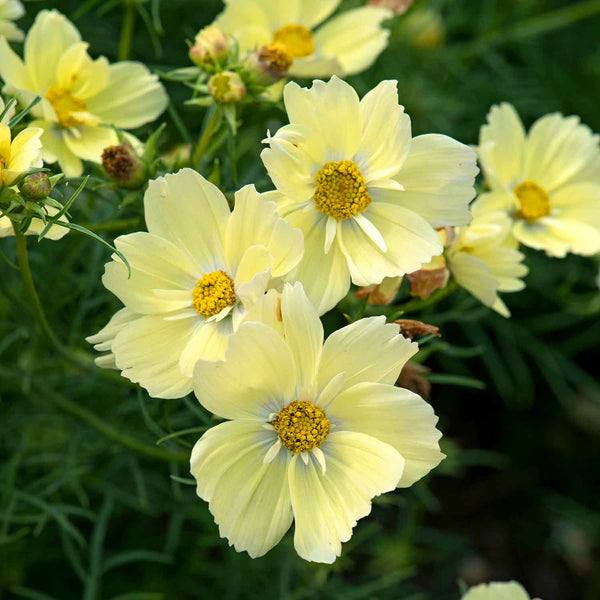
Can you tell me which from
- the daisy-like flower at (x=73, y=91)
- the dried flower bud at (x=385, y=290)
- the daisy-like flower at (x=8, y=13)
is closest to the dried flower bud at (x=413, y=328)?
the dried flower bud at (x=385, y=290)

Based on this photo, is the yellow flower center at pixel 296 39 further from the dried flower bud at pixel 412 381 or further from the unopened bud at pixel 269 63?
the dried flower bud at pixel 412 381

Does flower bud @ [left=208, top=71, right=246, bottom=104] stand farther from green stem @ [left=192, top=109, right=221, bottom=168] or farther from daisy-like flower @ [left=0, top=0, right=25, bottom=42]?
daisy-like flower @ [left=0, top=0, right=25, bottom=42]

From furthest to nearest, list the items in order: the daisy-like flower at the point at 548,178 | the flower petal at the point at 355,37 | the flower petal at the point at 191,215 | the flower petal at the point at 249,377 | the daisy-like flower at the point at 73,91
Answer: the flower petal at the point at 355,37 < the daisy-like flower at the point at 548,178 < the daisy-like flower at the point at 73,91 < the flower petal at the point at 191,215 < the flower petal at the point at 249,377

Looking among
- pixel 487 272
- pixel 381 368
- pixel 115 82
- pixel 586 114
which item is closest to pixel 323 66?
pixel 115 82

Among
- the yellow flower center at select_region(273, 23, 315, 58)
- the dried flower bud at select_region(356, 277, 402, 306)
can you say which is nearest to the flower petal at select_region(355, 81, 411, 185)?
the dried flower bud at select_region(356, 277, 402, 306)

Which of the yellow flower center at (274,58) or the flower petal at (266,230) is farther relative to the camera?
the yellow flower center at (274,58)

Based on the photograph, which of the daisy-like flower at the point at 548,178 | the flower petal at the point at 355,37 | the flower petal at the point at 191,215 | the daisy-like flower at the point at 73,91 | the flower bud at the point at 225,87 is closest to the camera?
the flower petal at the point at 191,215

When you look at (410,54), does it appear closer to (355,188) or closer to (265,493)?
(355,188)
